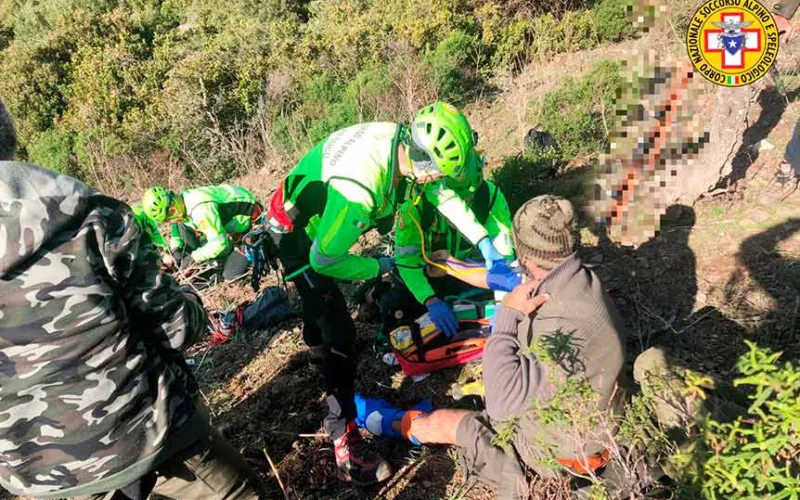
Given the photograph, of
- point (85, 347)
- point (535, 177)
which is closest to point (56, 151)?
point (535, 177)

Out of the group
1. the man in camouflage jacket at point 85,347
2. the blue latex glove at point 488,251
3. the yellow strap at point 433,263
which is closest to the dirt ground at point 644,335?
the yellow strap at point 433,263

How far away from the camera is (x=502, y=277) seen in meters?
3.27

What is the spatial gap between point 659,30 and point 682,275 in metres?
1.99

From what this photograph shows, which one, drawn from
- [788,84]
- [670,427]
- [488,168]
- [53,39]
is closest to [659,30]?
[788,84]

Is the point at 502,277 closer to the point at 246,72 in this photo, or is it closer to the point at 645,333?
the point at 645,333

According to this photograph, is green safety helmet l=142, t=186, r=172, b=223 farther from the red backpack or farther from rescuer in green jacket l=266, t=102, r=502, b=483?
the red backpack

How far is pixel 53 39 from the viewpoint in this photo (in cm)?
1519

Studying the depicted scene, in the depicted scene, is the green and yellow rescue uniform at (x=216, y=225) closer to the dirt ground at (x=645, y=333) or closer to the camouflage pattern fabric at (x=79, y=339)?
the dirt ground at (x=645, y=333)

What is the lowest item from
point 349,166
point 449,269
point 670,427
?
point 449,269

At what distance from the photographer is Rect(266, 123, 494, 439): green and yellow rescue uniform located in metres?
2.57

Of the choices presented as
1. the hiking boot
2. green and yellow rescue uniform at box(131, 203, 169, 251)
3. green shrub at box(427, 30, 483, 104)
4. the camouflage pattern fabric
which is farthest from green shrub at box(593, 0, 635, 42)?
the camouflage pattern fabric

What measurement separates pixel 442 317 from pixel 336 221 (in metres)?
1.25

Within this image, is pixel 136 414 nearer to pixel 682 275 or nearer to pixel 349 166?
pixel 349 166

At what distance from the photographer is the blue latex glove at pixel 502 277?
324cm
